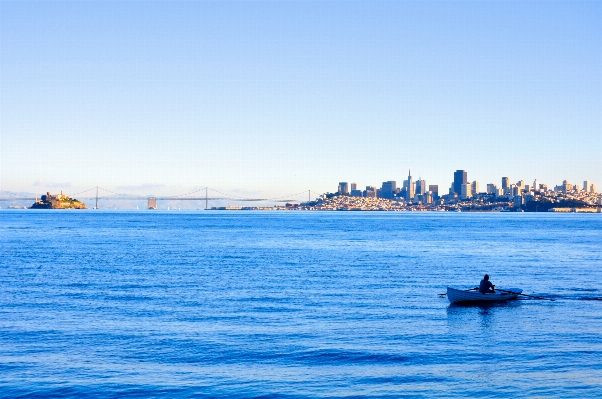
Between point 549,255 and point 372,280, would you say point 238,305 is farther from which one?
Answer: point 549,255

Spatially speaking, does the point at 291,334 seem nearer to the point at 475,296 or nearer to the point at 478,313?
the point at 478,313

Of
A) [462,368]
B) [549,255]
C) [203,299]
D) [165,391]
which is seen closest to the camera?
[165,391]

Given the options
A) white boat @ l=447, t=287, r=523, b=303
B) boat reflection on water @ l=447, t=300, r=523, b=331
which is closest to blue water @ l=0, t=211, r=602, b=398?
boat reflection on water @ l=447, t=300, r=523, b=331

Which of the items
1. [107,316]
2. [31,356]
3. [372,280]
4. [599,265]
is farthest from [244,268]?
[31,356]

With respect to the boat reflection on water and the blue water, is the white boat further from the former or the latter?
the blue water

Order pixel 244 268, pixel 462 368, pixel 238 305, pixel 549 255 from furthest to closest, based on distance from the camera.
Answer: pixel 549 255
pixel 244 268
pixel 238 305
pixel 462 368

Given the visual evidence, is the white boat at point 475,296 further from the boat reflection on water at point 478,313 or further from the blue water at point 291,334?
the blue water at point 291,334

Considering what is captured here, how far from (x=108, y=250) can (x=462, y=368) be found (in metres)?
64.7

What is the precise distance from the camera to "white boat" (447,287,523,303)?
4188cm

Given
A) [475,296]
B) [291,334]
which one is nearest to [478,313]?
[475,296]

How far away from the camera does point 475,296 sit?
42469 millimetres

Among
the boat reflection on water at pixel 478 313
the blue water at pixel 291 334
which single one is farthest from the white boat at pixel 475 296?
the blue water at pixel 291 334

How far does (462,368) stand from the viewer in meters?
26.3

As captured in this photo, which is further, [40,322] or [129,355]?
[40,322]
